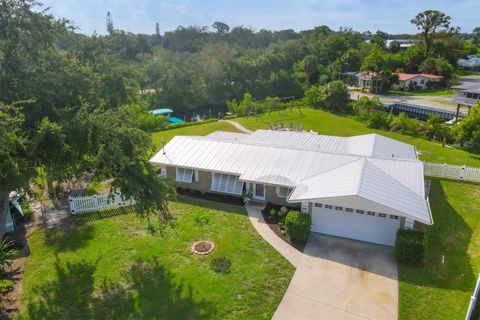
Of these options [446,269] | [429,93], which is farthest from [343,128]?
[429,93]

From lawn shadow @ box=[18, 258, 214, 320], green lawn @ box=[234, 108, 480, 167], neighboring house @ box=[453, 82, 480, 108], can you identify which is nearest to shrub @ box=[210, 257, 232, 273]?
lawn shadow @ box=[18, 258, 214, 320]

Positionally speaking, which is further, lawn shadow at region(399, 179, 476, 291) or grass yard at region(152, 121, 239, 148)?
grass yard at region(152, 121, 239, 148)

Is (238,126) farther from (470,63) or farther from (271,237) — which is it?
(470,63)

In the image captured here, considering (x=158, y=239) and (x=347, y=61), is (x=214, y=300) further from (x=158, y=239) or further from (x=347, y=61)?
(x=347, y=61)

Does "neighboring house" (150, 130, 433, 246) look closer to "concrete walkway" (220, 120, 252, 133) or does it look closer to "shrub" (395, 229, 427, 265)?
"shrub" (395, 229, 427, 265)

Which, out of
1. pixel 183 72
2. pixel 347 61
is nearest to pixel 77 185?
pixel 183 72

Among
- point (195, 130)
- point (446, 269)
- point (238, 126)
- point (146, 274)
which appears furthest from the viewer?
point (238, 126)
